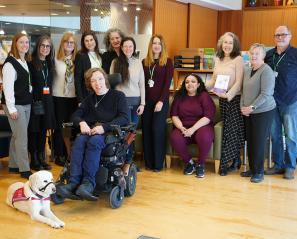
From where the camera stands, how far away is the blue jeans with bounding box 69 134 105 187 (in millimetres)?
3326

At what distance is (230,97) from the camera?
4344 millimetres

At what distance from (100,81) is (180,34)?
2.90m

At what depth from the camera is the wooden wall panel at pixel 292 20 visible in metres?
6.71

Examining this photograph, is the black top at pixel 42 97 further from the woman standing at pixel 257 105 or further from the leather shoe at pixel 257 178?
the leather shoe at pixel 257 178

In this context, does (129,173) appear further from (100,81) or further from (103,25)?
(103,25)

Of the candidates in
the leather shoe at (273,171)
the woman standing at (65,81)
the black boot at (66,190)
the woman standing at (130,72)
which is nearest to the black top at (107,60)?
the woman standing at (130,72)

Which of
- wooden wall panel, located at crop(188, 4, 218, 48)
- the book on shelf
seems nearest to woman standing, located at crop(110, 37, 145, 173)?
the book on shelf

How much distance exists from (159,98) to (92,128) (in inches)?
45.6

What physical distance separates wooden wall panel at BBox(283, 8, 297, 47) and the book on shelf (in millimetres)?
2844

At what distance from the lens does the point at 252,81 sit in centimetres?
416

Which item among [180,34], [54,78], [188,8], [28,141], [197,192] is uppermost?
[188,8]

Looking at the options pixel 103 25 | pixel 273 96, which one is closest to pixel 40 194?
pixel 273 96

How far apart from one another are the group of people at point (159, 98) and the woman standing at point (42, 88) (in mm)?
10

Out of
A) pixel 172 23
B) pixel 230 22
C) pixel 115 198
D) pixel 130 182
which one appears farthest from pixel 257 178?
pixel 230 22
